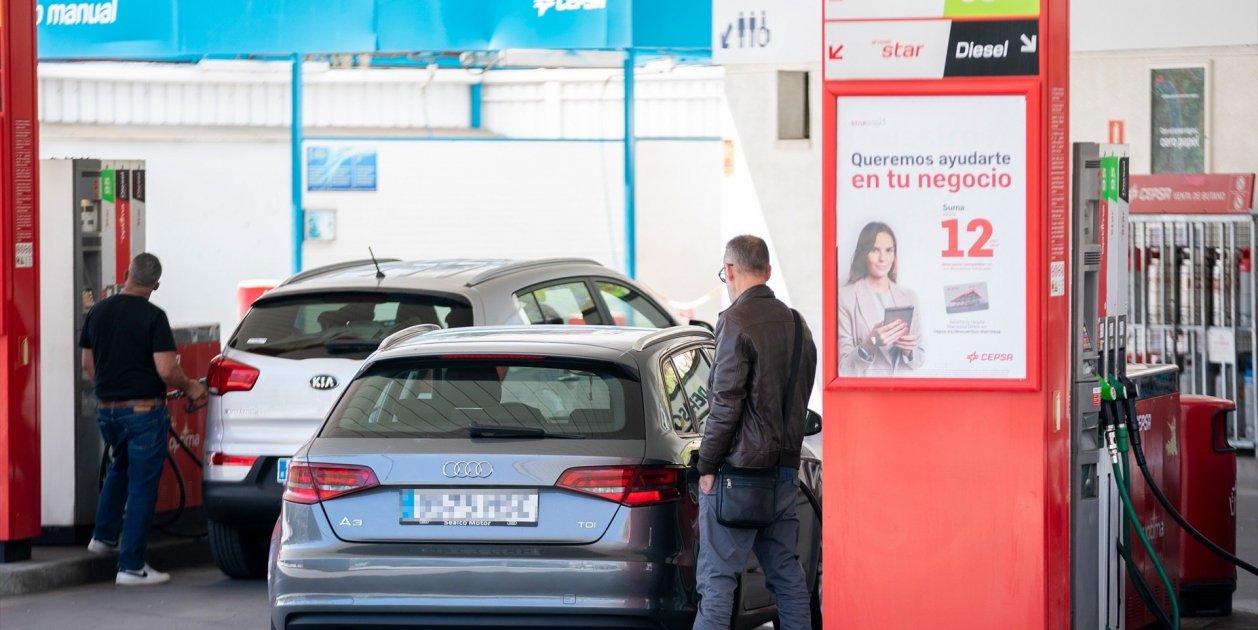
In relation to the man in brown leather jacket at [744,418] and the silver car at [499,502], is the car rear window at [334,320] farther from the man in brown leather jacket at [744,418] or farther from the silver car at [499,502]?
the man in brown leather jacket at [744,418]

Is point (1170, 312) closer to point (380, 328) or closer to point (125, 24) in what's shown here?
point (380, 328)

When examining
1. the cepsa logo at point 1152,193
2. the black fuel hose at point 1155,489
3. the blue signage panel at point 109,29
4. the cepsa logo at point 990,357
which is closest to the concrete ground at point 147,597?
the black fuel hose at point 1155,489

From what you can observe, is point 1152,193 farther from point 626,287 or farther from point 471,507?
point 471,507

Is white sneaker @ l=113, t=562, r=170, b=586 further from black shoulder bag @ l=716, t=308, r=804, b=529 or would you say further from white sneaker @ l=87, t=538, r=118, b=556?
black shoulder bag @ l=716, t=308, r=804, b=529

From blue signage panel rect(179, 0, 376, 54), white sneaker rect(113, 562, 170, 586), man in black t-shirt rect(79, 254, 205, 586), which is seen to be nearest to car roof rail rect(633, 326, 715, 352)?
man in black t-shirt rect(79, 254, 205, 586)

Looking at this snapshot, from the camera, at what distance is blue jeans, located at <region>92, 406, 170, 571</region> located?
9.50 m

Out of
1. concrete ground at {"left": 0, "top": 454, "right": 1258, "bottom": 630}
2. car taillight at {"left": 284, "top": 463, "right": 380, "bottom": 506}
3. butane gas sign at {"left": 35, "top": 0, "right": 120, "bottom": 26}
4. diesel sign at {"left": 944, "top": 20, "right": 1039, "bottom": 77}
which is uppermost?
butane gas sign at {"left": 35, "top": 0, "right": 120, "bottom": 26}

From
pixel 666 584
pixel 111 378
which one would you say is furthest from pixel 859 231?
pixel 111 378

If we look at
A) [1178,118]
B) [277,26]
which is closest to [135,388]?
[1178,118]

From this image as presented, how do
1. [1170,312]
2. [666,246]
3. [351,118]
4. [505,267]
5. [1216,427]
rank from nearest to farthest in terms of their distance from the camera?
[1216,427] → [505,267] → [1170,312] → [666,246] → [351,118]

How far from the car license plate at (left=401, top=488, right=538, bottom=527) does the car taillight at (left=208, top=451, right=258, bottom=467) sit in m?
2.95

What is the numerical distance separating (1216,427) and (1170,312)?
19.9 feet

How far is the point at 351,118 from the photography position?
27.5 m

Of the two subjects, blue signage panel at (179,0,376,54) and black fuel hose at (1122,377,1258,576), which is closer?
black fuel hose at (1122,377,1258,576)
